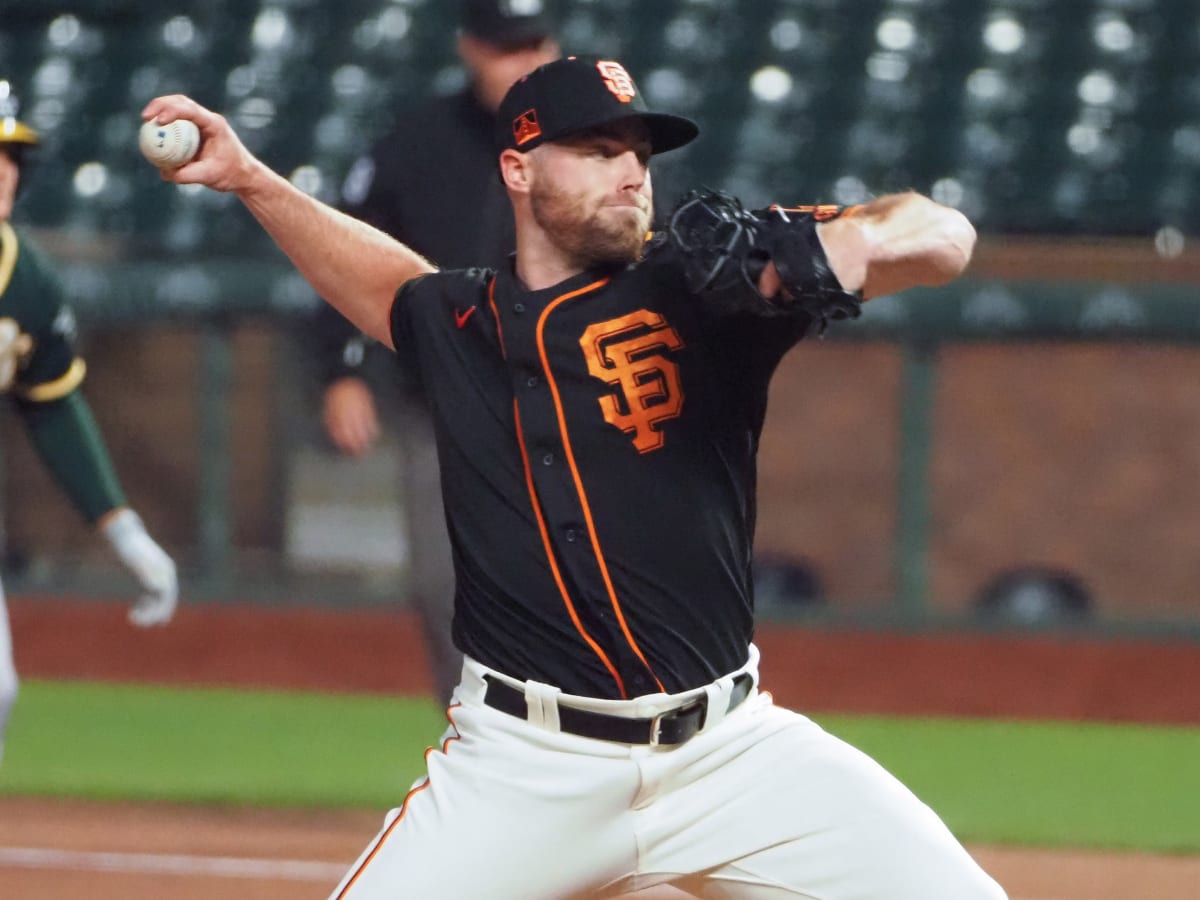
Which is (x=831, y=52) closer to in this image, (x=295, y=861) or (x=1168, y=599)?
(x=1168, y=599)

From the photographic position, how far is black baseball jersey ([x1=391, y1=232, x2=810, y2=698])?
2.50 metres

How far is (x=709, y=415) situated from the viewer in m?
2.53

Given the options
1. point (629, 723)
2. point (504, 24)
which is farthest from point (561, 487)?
point (504, 24)

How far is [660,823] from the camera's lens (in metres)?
2.43

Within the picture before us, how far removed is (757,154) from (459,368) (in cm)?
765

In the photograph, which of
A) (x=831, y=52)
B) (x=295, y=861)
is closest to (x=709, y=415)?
(x=295, y=861)

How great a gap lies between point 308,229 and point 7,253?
4.49 feet

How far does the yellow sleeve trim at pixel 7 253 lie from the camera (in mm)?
3820

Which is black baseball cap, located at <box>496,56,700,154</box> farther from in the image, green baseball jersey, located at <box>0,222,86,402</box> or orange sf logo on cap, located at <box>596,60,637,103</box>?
green baseball jersey, located at <box>0,222,86,402</box>

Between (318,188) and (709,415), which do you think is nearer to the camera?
(709,415)

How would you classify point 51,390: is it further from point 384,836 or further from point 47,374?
point 384,836

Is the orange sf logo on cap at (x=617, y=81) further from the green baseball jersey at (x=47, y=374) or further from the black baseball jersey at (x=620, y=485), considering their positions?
the green baseball jersey at (x=47, y=374)

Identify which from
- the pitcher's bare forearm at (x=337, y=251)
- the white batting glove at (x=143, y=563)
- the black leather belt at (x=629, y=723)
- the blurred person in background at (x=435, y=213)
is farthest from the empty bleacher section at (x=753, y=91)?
the black leather belt at (x=629, y=723)

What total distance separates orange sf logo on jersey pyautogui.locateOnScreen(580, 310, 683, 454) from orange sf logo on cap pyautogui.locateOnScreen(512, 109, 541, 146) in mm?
308
